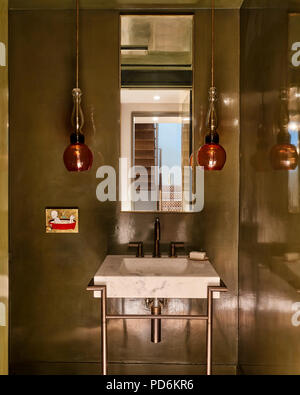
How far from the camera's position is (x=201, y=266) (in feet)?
5.42

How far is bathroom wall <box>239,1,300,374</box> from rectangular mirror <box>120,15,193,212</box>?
356 mm

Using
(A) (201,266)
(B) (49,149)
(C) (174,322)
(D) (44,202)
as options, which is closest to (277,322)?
(A) (201,266)

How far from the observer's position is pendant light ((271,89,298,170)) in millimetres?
1206

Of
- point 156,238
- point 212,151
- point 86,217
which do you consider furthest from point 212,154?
point 86,217

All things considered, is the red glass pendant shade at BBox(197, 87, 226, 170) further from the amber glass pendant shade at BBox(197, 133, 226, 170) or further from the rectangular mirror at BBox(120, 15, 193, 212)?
the rectangular mirror at BBox(120, 15, 193, 212)

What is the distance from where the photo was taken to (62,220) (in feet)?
6.48

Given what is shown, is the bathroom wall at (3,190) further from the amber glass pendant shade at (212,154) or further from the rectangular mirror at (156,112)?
the amber glass pendant shade at (212,154)

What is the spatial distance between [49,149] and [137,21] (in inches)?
37.8

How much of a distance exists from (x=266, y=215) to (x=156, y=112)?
916mm

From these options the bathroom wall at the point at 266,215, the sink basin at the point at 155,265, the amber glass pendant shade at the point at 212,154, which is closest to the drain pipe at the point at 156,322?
the sink basin at the point at 155,265

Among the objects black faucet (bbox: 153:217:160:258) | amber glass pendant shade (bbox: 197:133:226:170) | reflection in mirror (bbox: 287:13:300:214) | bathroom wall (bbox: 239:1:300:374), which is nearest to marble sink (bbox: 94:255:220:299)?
bathroom wall (bbox: 239:1:300:374)

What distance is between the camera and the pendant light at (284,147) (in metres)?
1.21

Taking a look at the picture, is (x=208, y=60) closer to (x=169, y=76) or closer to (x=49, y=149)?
(x=169, y=76)

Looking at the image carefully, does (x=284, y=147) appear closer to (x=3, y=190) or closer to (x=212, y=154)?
(x=212, y=154)
